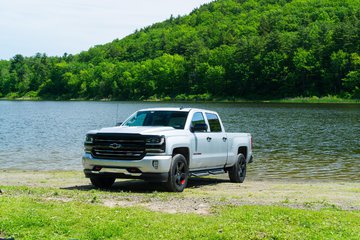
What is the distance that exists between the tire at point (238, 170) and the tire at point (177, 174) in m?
3.26

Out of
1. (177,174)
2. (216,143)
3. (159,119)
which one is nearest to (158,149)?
(177,174)

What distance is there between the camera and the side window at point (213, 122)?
16.1m

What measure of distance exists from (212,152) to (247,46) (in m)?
147

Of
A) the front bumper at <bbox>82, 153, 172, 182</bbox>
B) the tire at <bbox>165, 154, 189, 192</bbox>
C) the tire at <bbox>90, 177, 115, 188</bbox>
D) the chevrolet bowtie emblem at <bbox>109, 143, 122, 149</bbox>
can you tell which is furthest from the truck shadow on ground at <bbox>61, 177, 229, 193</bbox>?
the chevrolet bowtie emblem at <bbox>109, 143, 122, 149</bbox>

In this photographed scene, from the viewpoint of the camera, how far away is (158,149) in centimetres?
1327

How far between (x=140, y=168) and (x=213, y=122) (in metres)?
3.75

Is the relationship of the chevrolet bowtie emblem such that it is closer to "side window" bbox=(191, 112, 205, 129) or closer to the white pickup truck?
the white pickup truck

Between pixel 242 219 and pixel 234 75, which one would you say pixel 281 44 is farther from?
pixel 242 219

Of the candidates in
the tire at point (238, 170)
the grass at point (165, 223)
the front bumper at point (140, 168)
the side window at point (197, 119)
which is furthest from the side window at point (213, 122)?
the grass at point (165, 223)

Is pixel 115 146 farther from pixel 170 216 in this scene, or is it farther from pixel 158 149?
pixel 170 216

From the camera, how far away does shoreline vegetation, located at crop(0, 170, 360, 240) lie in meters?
8.45

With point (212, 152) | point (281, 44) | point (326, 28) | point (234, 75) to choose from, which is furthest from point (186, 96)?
point (212, 152)

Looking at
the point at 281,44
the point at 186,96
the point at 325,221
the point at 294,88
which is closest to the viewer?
the point at 325,221

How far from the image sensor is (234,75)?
15562 centimetres
